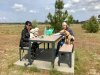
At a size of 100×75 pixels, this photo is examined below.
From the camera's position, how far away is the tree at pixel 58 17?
775 inches

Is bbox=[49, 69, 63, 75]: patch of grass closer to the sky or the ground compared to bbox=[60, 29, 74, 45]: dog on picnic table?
closer to the ground

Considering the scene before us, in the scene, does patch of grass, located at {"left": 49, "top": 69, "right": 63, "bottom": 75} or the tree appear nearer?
patch of grass, located at {"left": 49, "top": 69, "right": 63, "bottom": 75}

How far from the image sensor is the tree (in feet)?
64.6

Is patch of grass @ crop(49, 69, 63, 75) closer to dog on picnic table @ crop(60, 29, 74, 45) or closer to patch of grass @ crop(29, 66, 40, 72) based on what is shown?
patch of grass @ crop(29, 66, 40, 72)

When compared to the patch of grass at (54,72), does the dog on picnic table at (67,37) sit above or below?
above

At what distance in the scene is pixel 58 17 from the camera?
19.8 meters

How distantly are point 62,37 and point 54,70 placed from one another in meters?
2.26

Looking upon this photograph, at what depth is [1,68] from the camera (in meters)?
6.64

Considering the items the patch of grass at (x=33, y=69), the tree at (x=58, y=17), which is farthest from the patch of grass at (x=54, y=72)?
the tree at (x=58, y=17)

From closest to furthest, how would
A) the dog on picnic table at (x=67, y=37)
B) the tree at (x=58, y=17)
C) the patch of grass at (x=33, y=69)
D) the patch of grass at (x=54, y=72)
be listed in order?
the patch of grass at (x=54, y=72) → the patch of grass at (x=33, y=69) → the dog on picnic table at (x=67, y=37) → the tree at (x=58, y=17)

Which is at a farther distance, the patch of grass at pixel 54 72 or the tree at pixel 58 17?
the tree at pixel 58 17

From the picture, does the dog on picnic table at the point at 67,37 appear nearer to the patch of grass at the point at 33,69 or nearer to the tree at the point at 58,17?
the patch of grass at the point at 33,69

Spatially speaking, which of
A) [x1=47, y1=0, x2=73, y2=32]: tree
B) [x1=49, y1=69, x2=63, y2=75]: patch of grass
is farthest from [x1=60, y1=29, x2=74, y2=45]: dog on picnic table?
[x1=47, y1=0, x2=73, y2=32]: tree

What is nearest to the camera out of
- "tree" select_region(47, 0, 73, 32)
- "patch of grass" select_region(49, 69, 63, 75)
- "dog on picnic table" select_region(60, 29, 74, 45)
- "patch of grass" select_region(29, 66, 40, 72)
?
"patch of grass" select_region(49, 69, 63, 75)
